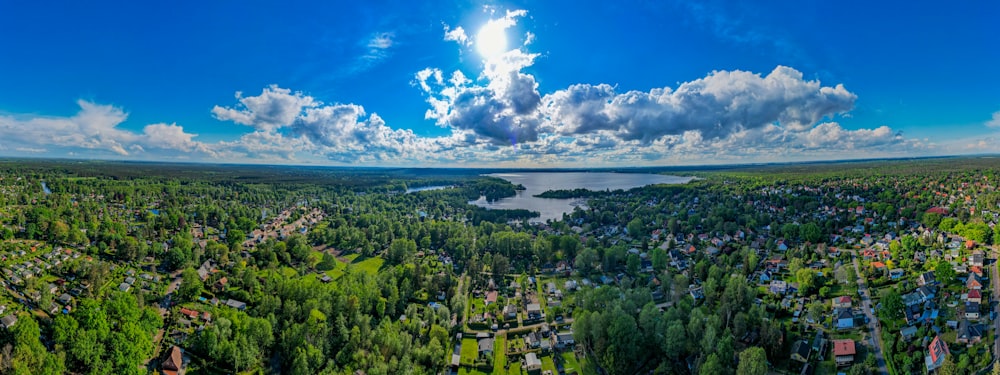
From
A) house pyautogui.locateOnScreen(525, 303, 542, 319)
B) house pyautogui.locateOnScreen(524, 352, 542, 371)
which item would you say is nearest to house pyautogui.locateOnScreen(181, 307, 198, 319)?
house pyautogui.locateOnScreen(524, 352, 542, 371)

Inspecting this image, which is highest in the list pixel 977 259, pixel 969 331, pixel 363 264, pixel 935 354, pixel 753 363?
pixel 977 259

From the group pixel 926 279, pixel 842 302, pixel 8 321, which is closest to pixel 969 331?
pixel 842 302

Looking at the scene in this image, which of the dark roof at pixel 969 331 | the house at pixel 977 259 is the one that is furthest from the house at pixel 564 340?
the house at pixel 977 259

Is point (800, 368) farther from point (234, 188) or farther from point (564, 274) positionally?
point (234, 188)

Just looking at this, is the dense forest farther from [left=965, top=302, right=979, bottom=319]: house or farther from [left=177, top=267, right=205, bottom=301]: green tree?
[left=177, top=267, right=205, bottom=301]: green tree

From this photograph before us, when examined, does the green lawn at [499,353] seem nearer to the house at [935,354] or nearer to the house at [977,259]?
the house at [935,354]

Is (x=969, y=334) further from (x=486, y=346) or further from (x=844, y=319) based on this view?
(x=486, y=346)

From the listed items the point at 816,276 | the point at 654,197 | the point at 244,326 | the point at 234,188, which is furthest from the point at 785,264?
the point at 234,188

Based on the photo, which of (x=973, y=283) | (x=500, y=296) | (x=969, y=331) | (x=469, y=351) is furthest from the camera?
(x=500, y=296)
